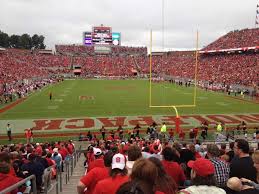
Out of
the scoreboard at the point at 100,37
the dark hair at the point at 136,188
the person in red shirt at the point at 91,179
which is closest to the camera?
the dark hair at the point at 136,188

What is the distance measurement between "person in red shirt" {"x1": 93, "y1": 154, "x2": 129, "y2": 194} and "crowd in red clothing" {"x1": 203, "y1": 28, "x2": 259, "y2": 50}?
5650cm

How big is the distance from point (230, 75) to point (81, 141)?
1502 inches

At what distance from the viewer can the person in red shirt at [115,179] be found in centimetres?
343

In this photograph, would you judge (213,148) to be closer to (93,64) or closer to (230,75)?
(230,75)

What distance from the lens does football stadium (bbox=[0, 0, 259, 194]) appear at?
3.76 metres

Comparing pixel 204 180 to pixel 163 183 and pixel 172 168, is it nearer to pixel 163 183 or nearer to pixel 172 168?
pixel 163 183

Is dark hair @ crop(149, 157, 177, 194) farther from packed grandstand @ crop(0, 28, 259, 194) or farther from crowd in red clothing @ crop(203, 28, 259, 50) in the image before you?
crowd in red clothing @ crop(203, 28, 259, 50)

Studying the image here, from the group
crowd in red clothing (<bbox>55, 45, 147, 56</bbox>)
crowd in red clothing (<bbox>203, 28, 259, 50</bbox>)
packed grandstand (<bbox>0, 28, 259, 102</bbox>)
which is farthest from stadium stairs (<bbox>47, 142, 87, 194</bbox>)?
crowd in red clothing (<bbox>55, 45, 147, 56</bbox>)

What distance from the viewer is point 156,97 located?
3634cm

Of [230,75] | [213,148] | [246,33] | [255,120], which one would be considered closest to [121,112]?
[255,120]

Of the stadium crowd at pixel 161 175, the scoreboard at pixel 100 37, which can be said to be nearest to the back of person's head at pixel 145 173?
the stadium crowd at pixel 161 175

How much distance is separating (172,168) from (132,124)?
59.6 feet

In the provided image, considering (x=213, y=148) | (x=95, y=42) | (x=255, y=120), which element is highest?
(x=95, y=42)

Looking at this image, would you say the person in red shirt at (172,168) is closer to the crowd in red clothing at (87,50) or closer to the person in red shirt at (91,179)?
the person in red shirt at (91,179)
